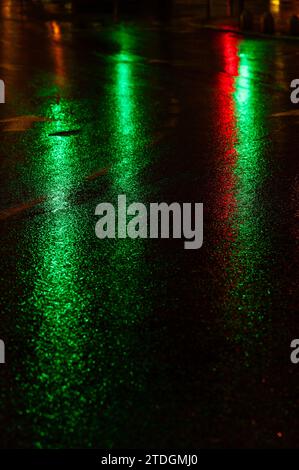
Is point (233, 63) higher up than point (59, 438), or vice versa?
point (233, 63)

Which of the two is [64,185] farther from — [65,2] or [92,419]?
[65,2]

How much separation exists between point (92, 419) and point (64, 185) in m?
5.27

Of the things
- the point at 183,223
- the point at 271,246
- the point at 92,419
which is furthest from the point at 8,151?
the point at 92,419

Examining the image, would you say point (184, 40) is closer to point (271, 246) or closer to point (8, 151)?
point (8, 151)

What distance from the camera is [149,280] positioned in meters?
6.70

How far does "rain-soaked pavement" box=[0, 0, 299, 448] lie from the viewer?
467 centimetres

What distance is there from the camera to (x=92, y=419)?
181 inches

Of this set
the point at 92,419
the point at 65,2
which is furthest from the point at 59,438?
the point at 65,2

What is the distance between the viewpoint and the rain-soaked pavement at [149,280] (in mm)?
4672

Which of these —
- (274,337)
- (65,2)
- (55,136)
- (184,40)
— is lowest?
(274,337)
